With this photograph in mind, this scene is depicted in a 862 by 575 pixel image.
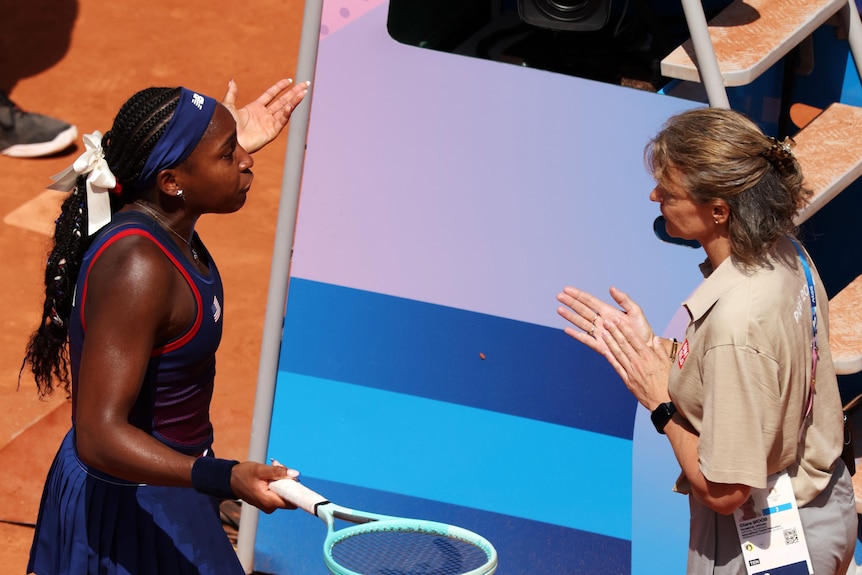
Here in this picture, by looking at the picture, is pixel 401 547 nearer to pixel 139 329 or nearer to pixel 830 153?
pixel 139 329

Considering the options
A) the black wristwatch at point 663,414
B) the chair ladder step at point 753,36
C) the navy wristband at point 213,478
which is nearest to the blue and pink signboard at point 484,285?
the chair ladder step at point 753,36

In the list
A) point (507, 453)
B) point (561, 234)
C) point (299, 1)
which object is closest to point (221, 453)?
point (507, 453)

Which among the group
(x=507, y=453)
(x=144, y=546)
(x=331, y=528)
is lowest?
(x=507, y=453)

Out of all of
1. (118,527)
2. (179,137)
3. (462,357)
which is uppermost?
(179,137)

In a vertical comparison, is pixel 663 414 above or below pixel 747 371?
below

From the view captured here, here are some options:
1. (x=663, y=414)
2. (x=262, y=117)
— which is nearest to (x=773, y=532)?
(x=663, y=414)

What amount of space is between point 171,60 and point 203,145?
6.69 m

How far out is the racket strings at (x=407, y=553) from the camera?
236 centimetres

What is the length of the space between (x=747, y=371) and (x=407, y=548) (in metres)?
0.86

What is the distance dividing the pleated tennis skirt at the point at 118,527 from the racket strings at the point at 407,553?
1.44 feet

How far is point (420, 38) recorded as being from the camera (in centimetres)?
514

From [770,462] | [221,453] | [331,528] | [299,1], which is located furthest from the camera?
[299,1]

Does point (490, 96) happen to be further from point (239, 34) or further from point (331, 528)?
point (239, 34)

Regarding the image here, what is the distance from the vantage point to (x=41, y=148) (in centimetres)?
750
